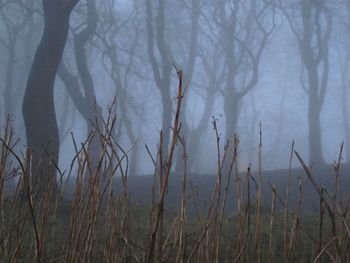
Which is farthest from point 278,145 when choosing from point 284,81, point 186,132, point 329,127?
point 186,132

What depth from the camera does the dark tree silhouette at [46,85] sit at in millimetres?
7848

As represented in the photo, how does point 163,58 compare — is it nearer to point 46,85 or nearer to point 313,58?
point 313,58

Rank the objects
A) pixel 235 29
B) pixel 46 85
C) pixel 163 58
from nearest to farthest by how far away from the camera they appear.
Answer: pixel 46 85 → pixel 163 58 → pixel 235 29

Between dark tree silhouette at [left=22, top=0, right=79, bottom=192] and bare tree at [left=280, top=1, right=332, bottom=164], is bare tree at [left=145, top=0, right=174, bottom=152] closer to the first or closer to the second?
bare tree at [left=280, top=1, right=332, bottom=164]

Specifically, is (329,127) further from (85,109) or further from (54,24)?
(54,24)

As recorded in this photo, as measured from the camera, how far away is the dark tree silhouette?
309 inches

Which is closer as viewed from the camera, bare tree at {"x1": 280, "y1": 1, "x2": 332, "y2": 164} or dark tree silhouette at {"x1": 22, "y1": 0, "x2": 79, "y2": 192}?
dark tree silhouette at {"x1": 22, "y1": 0, "x2": 79, "y2": 192}

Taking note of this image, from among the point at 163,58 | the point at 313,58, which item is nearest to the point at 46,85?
the point at 163,58

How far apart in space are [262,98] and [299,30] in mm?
13051

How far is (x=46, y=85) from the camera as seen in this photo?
8.23 meters

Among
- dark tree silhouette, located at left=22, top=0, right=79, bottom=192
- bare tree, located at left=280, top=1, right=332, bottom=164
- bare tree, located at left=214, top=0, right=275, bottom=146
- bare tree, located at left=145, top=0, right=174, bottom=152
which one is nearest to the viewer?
dark tree silhouette, located at left=22, top=0, right=79, bottom=192

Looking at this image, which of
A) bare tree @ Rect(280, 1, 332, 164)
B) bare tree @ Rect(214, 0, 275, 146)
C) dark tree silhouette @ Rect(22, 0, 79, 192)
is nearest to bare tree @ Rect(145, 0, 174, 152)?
bare tree @ Rect(214, 0, 275, 146)

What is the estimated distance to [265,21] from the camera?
2030cm

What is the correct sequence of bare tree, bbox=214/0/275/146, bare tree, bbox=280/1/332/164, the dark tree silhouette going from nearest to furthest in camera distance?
1. the dark tree silhouette
2. bare tree, bbox=280/1/332/164
3. bare tree, bbox=214/0/275/146
